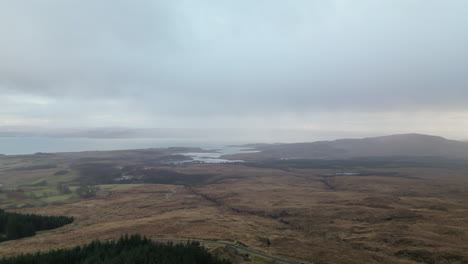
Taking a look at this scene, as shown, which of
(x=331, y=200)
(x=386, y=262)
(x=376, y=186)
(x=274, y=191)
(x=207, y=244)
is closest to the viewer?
(x=386, y=262)

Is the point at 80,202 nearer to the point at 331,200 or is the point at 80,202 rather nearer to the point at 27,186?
the point at 27,186

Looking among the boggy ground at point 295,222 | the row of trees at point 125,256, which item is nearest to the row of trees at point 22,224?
the boggy ground at point 295,222

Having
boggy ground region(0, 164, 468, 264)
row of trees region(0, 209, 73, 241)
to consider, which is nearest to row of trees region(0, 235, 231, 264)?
boggy ground region(0, 164, 468, 264)

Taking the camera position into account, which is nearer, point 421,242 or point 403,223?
point 421,242

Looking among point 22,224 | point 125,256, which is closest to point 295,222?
point 125,256

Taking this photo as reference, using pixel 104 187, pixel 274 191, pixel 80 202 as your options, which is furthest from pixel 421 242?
pixel 104 187

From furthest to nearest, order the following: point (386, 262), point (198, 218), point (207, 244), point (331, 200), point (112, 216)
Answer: point (331, 200), point (112, 216), point (198, 218), point (207, 244), point (386, 262)
